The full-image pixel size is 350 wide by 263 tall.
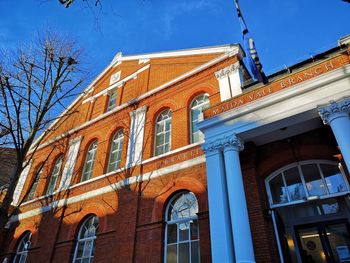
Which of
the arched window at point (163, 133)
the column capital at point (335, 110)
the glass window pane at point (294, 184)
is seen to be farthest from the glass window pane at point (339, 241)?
the arched window at point (163, 133)

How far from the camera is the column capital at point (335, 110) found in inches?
236

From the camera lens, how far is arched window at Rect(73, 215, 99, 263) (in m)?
10.2

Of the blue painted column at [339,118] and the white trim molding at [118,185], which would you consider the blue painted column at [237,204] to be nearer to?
the white trim molding at [118,185]

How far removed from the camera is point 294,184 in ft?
25.4

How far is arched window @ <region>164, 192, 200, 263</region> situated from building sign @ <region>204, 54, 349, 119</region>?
2911 mm

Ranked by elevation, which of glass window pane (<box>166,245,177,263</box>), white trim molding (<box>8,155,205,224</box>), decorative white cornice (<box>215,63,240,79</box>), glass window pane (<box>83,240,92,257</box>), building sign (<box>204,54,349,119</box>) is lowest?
glass window pane (<box>166,245,177,263</box>)

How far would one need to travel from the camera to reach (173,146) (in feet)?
33.3

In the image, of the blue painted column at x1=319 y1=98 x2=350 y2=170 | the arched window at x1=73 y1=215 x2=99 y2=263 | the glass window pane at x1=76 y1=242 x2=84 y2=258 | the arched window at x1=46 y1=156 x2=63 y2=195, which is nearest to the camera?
the blue painted column at x1=319 y1=98 x2=350 y2=170

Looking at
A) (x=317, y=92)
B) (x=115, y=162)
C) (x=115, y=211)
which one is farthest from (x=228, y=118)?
(x=115, y=162)

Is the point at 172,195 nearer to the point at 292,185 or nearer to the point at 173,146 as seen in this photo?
the point at 173,146

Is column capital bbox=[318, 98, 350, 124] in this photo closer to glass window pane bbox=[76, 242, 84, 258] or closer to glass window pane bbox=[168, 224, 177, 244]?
glass window pane bbox=[168, 224, 177, 244]

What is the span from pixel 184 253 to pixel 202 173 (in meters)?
2.39

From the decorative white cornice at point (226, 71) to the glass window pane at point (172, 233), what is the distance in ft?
18.5

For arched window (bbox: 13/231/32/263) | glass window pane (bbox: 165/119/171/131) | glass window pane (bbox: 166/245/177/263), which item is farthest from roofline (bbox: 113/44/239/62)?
arched window (bbox: 13/231/32/263)
